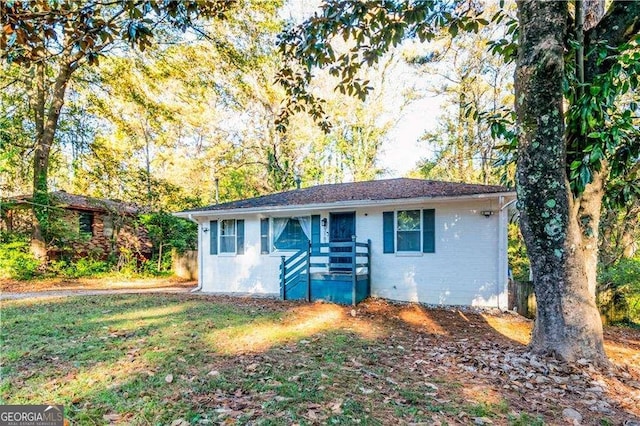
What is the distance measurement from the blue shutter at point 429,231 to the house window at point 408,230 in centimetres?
14

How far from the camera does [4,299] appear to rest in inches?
363

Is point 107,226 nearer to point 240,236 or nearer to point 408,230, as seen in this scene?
point 240,236

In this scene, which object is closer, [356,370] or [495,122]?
[356,370]

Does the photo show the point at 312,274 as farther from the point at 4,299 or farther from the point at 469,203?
the point at 4,299

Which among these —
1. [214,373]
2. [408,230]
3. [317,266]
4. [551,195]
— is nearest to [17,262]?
[317,266]

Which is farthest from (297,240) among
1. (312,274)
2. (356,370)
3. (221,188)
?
(221,188)

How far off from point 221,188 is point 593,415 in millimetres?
20675

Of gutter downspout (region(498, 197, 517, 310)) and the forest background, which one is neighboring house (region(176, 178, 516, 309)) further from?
the forest background

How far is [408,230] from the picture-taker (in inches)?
361

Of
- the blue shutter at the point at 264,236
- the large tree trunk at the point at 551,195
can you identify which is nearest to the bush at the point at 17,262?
the blue shutter at the point at 264,236

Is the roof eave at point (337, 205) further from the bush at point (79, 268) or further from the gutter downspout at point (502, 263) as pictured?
the bush at point (79, 268)

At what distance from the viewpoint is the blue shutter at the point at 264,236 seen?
35.9 feet

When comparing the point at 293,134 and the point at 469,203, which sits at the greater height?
the point at 293,134

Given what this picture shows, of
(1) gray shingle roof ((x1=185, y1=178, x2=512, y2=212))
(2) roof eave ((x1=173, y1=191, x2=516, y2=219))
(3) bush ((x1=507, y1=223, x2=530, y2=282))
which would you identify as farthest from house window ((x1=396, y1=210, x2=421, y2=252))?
(3) bush ((x1=507, y1=223, x2=530, y2=282))
